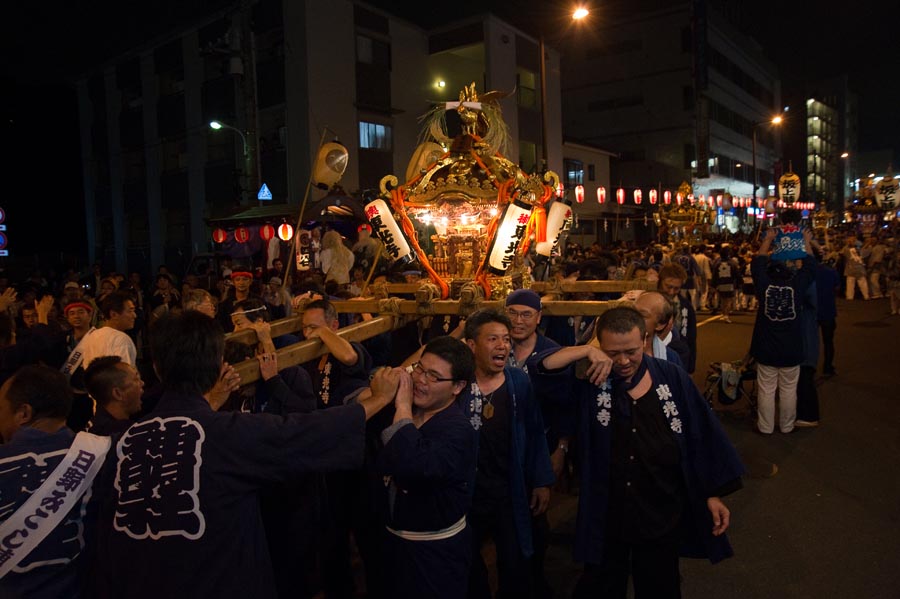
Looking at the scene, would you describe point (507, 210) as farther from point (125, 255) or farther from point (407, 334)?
point (125, 255)

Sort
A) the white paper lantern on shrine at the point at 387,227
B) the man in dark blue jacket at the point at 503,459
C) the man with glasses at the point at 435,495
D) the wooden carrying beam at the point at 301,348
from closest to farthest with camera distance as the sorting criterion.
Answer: the man with glasses at the point at 435,495 → the wooden carrying beam at the point at 301,348 → the man in dark blue jacket at the point at 503,459 → the white paper lantern on shrine at the point at 387,227

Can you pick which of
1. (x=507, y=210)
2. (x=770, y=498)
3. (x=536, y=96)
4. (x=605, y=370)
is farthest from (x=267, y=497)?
(x=536, y=96)

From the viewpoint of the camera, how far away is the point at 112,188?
25.0m

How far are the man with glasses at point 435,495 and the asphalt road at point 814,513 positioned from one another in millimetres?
1544

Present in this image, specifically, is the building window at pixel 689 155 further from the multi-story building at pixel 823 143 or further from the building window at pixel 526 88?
the multi-story building at pixel 823 143

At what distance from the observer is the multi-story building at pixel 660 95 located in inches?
1448

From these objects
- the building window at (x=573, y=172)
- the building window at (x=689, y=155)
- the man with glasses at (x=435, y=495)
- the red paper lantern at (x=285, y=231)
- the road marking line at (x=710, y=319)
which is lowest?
the road marking line at (x=710, y=319)

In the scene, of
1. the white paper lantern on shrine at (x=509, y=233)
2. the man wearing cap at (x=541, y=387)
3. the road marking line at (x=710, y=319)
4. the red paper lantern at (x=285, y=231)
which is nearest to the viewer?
the man wearing cap at (x=541, y=387)

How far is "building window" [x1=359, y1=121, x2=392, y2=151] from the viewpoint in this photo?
1966cm

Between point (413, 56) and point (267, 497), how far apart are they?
21.0 m

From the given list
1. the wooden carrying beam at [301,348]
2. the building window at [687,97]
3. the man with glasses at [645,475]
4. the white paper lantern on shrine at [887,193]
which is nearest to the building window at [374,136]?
the wooden carrying beam at [301,348]

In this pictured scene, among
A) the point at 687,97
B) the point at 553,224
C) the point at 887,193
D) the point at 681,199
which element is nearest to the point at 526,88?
the point at 681,199

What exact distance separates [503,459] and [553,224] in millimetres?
3933

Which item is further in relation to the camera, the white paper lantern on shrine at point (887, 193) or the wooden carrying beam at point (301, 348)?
the white paper lantern on shrine at point (887, 193)
